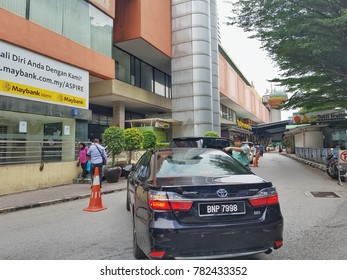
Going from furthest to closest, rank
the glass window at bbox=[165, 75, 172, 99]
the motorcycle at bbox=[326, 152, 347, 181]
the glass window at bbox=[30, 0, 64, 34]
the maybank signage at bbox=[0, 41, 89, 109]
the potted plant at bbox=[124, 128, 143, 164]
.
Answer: the glass window at bbox=[165, 75, 172, 99] → the potted plant at bbox=[124, 128, 143, 164] → the glass window at bbox=[30, 0, 64, 34] → the motorcycle at bbox=[326, 152, 347, 181] → the maybank signage at bbox=[0, 41, 89, 109]

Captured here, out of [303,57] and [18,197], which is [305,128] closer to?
[303,57]

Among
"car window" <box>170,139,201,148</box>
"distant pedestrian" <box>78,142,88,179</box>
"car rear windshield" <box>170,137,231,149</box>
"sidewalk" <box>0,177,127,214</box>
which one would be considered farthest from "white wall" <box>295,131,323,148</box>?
"distant pedestrian" <box>78,142,88,179</box>

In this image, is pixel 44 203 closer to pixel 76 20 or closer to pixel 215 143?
pixel 215 143

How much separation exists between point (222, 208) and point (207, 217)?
0.64 feet

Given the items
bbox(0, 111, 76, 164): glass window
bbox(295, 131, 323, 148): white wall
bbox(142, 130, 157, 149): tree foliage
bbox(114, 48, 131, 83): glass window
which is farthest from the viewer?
bbox(295, 131, 323, 148): white wall

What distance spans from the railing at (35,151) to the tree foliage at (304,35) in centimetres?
1068

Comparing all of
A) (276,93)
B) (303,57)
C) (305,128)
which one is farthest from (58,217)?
(276,93)

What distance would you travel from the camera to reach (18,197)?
8.78 m

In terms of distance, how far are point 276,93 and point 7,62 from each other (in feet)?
282

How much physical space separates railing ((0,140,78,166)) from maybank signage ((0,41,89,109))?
1.87 metres

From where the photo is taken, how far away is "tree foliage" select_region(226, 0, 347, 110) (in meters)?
11.4

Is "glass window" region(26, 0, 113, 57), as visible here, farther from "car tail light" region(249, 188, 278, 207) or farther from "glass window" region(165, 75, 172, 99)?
"glass window" region(165, 75, 172, 99)

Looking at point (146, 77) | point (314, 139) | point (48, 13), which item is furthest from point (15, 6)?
point (314, 139)
